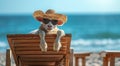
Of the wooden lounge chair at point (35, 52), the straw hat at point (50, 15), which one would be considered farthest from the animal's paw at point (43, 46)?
the straw hat at point (50, 15)

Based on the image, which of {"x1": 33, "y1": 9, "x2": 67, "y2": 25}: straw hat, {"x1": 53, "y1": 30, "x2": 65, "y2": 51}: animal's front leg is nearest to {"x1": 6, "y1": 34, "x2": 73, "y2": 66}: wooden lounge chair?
{"x1": 53, "y1": 30, "x2": 65, "y2": 51}: animal's front leg

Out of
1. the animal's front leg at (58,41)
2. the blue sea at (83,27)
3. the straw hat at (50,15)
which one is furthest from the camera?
the blue sea at (83,27)

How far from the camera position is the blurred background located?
1498cm

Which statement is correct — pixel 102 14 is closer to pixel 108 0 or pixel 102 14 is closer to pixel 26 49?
pixel 108 0

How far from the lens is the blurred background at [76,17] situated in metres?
A: 15.0

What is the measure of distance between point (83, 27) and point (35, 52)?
1312cm

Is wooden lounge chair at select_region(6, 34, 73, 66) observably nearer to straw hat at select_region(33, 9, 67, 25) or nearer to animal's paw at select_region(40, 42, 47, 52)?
animal's paw at select_region(40, 42, 47, 52)

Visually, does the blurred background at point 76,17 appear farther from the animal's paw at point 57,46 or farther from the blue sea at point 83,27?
the animal's paw at point 57,46

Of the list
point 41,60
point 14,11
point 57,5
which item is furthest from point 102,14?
point 41,60

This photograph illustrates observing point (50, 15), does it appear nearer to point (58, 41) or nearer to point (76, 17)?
point (58, 41)

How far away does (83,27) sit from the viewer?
16.6 metres

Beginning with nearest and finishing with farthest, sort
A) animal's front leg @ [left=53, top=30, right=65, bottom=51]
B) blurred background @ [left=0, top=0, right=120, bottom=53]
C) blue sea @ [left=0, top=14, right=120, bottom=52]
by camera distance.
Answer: animal's front leg @ [left=53, top=30, right=65, bottom=51]
blue sea @ [left=0, top=14, right=120, bottom=52]
blurred background @ [left=0, top=0, right=120, bottom=53]

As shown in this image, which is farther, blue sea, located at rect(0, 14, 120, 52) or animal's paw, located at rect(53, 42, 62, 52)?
blue sea, located at rect(0, 14, 120, 52)

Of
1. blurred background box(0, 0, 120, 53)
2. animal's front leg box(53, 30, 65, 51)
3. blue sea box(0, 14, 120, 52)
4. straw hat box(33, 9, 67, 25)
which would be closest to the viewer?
animal's front leg box(53, 30, 65, 51)
